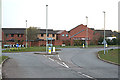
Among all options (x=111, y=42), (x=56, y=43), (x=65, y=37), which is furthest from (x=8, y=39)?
(x=111, y=42)

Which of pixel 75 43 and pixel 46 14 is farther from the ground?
pixel 46 14

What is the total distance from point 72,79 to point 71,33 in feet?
223

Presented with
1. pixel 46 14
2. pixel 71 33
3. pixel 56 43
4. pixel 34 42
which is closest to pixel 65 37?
pixel 71 33

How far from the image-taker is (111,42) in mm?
66438

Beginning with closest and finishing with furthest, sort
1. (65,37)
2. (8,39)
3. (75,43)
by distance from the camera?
(75,43) < (8,39) < (65,37)

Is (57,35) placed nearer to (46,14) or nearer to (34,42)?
(34,42)

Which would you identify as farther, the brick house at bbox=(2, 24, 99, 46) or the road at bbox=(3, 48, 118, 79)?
the brick house at bbox=(2, 24, 99, 46)

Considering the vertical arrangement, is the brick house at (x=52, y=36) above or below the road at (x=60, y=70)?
above

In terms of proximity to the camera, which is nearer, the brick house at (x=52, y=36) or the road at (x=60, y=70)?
the road at (x=60, y=70)

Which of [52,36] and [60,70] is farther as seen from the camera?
[52,36]

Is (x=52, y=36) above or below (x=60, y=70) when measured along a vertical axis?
above

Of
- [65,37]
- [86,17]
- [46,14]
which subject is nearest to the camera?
[46,14]

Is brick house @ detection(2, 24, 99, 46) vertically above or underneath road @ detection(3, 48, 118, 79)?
above

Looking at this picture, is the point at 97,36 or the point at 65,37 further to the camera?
the point at 65,37
